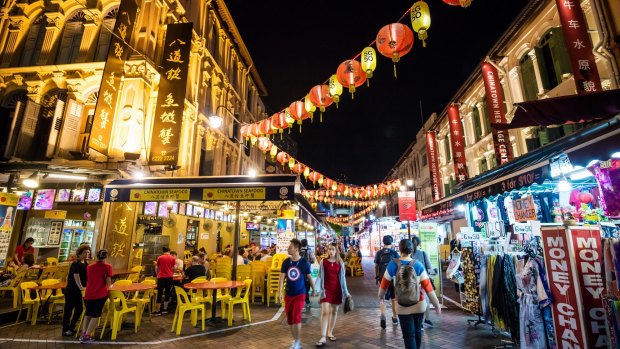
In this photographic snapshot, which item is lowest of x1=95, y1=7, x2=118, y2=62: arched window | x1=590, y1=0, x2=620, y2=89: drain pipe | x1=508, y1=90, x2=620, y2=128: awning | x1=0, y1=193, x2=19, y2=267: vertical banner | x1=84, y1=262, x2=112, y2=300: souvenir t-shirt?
x1=84, y1=262, x2=112, y2=300: souvenir t-shirt

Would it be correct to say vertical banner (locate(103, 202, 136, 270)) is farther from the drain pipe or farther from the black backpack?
the drain pipe

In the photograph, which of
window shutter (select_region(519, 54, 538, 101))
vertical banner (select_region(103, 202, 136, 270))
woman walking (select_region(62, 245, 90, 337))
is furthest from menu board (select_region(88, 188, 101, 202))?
window shutter (select_region(519, 54, 538, 101))

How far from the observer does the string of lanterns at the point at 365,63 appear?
6.30 metres

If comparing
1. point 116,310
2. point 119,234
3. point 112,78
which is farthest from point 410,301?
point 112,78

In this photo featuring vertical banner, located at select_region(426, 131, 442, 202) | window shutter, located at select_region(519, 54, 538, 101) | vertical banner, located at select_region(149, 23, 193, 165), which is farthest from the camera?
vertical banner, located at select_region(426, 131, 442, 202)

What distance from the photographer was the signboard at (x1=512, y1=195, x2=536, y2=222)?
336 inches

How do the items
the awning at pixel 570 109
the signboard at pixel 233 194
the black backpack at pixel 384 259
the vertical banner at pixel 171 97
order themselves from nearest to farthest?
the awning at pixel 570 109 < the black backpack at pixel 384 259 < the signboard at pixel 233 194 < the vertical banner at pixel 171 97

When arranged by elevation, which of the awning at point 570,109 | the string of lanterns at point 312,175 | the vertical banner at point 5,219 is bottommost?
the vertical banner at point 5,219

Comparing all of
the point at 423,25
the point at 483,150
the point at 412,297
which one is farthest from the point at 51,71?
the point at 483,150

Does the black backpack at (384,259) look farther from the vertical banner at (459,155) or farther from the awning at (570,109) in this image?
the vertical banner at (459,155)

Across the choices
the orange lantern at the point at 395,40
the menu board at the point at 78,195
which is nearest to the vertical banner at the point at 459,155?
the orange lantern at the point at 395,40

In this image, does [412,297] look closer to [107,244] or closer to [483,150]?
[107,244]

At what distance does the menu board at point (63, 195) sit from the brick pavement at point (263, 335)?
4961 mm

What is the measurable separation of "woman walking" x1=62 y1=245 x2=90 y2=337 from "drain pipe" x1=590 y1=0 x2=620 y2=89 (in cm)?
1440
